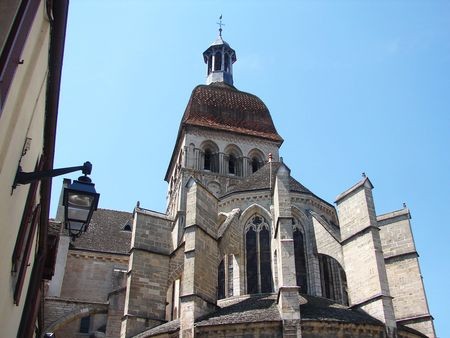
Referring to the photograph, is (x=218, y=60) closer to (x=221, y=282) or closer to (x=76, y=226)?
(x=221, y=282)

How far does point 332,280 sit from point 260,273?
2.53 m

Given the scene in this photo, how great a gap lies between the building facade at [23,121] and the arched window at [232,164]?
23567 mm

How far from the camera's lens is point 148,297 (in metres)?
17.0

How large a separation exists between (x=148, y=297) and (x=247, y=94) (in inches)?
848

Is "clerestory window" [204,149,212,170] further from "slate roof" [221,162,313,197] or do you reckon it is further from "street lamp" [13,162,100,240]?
"street lamp" [13,162,100,240]

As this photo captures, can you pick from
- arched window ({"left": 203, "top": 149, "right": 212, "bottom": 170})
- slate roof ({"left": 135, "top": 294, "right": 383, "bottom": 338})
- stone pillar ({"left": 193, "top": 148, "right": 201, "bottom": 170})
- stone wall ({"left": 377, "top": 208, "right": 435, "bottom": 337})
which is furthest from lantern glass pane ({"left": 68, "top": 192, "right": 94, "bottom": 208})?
arched window ({"left": 203, "top": 149, "right": 212, "bottom": 170})

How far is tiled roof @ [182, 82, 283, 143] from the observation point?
32312mm

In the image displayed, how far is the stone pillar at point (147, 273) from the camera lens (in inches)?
642

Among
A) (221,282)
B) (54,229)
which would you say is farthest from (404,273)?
(54,229)

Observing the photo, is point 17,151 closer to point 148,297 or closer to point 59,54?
point 59,54

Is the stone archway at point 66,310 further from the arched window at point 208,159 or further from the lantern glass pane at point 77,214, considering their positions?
the lantern glass pane at point 77,214

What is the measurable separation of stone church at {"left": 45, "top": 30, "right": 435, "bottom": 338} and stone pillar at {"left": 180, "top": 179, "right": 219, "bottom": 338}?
37 mm

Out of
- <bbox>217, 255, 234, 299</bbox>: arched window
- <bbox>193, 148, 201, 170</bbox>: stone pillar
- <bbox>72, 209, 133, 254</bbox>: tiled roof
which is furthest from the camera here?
<bbox>193, 148, 201, 170</bbox>: stone pillar

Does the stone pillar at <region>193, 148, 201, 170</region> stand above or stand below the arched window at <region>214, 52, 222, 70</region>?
below
